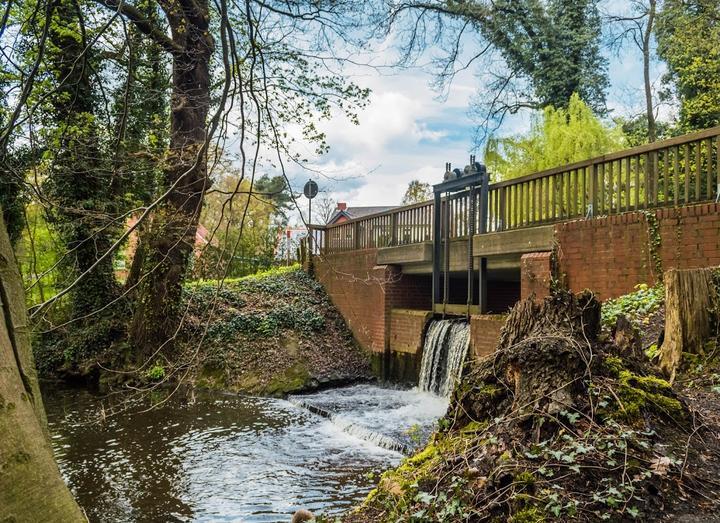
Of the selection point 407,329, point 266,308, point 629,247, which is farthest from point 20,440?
point 266,308

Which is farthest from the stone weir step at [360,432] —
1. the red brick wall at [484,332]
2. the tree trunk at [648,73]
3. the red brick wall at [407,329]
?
the tree trunk at [648,73]

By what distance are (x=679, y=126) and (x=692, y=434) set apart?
638 inches

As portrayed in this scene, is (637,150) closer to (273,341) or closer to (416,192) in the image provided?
(273,341)

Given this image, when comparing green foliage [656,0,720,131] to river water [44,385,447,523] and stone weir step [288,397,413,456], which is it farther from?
stone weir step [288,397,413,456]

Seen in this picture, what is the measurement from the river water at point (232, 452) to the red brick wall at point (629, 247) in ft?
9.89

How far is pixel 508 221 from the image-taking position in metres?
9.23

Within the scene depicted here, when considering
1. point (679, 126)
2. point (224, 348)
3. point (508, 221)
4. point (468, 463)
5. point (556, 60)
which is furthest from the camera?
point (556, 60)

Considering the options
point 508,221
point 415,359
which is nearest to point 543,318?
point 508,221

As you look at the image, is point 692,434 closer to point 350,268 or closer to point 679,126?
point 350,268

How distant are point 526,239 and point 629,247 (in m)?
1.70

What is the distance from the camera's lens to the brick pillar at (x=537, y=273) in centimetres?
788

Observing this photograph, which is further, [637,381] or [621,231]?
[621,231]

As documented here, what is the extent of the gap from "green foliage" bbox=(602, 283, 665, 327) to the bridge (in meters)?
0.24

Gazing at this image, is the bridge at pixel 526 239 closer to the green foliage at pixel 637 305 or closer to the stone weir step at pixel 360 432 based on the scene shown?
the green foliage at pixel 637 305
